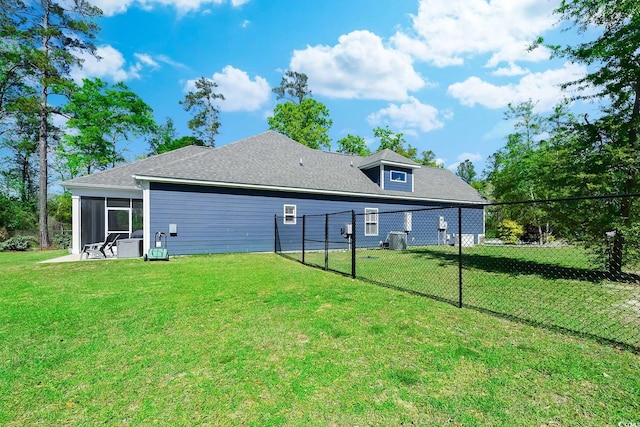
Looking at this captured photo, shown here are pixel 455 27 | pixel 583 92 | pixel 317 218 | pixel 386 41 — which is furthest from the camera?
pixel 317 218

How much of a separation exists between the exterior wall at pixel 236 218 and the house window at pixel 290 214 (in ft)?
0.54

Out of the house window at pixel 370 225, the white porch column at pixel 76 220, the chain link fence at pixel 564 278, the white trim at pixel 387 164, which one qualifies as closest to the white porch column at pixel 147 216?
the white porch column at pixel 76 220

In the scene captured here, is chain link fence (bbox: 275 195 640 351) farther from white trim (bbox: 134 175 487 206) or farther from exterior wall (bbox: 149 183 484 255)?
white trim (bbox: 134 175 487 206)

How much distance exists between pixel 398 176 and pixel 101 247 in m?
14.4

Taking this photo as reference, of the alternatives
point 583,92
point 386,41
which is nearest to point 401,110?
point 386,41

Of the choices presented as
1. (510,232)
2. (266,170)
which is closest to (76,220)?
(266,170)

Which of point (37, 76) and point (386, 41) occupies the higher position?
point (37, 76)

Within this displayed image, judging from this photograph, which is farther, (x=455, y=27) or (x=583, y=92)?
(x=455, y=27)

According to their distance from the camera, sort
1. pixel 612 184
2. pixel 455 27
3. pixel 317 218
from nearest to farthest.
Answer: pixel 612 184 → pixel 455 27 → pixel 317 218

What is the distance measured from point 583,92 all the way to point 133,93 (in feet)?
91.5

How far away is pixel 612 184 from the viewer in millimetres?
7258

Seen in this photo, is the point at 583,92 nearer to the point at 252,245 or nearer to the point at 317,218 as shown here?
the point at 317,218

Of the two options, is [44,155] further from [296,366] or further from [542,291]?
[542,291]

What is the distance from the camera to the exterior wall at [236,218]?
1100 cm
